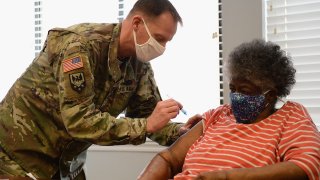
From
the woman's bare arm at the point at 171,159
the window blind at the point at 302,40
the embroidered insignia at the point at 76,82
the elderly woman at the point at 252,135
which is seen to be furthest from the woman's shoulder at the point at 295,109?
the embroidered insignia at the point at 76,82

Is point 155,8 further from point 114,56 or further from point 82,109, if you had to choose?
point 82,109

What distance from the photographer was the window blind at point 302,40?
7.38 ft

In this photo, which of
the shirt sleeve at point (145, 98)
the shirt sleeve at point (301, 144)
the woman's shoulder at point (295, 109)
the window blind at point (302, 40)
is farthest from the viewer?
the window blind at point (302, 40)

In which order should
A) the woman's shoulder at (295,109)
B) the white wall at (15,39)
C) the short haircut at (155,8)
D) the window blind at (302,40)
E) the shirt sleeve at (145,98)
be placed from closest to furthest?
the woman's shoulder at (295,109) → the short haircut at (155,8) → the shirt sleeve at (145,98) → the window blind at (302,40) → the white wall at (15,39)

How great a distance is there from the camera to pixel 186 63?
102 inches

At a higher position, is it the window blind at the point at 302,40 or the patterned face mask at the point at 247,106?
the window blind at the point at 302,40

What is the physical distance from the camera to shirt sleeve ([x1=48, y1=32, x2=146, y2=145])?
153 centimetres

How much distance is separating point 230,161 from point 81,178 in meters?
0.94

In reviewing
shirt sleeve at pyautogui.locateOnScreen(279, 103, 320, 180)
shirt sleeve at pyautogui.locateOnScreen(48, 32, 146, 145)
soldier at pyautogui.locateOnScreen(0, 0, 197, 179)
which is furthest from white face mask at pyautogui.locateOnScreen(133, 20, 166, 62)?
shirt sleeve at pyautogui.locateOnScreen(279, 103, 320, 180)

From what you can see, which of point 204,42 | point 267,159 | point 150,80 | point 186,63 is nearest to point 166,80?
point 186,63

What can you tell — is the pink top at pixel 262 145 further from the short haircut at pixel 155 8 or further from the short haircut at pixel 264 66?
the short haircut at pixel 155 8

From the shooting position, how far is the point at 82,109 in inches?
60.1

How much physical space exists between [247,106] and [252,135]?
0.11 m

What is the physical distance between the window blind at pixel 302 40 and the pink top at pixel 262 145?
80 centimetres
